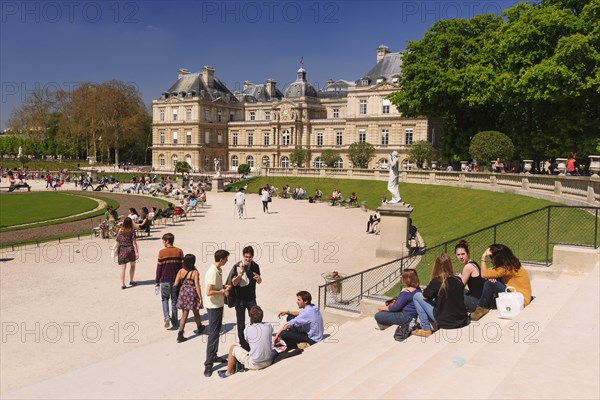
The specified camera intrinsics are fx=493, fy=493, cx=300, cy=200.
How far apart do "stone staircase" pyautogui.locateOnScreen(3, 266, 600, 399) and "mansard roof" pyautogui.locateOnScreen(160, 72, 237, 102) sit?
82353 millimetres

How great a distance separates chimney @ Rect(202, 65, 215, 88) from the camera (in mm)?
88875

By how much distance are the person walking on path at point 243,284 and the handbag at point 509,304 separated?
4358mm

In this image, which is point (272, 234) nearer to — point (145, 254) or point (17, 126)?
point (145, 254)

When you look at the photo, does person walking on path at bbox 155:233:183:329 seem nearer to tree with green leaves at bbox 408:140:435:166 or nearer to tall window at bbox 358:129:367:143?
tree with green leaves at bbox 408:140:435:166

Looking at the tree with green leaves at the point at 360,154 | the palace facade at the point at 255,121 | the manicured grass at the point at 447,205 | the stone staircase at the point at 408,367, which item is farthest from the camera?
the palace facade at the point at 255,121

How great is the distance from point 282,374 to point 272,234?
1597cm

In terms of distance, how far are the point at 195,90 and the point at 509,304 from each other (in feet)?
278

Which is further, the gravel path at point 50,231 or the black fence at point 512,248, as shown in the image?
the gravel path at point 50,231

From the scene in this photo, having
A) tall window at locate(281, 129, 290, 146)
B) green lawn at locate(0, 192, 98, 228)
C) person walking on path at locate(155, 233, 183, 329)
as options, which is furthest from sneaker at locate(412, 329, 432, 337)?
tall window at locate(281, 129, 290, 146)

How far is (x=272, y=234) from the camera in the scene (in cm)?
2322

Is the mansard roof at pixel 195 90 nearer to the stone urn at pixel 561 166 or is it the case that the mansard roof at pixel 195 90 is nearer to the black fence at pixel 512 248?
the stone urn at pixel 561 166

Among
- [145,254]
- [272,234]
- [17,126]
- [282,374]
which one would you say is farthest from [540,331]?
[17,126]

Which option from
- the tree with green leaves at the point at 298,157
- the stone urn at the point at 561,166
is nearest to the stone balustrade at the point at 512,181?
the stone urn at the point at 561,166

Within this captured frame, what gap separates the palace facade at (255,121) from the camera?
252 feet
